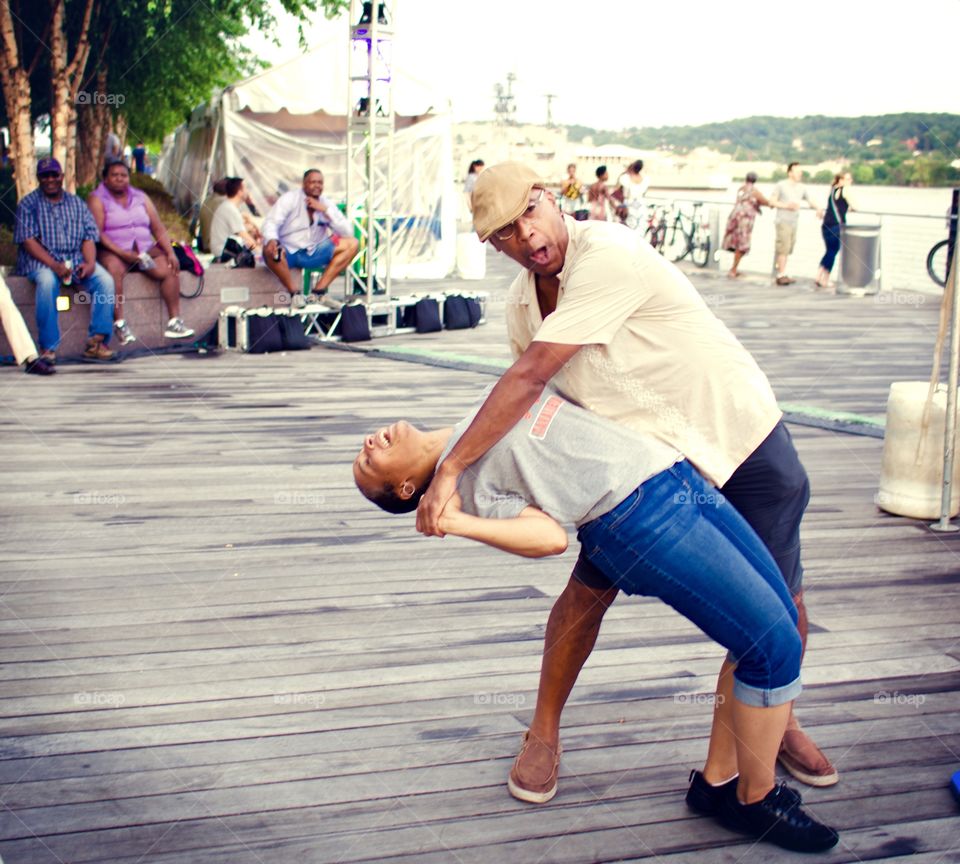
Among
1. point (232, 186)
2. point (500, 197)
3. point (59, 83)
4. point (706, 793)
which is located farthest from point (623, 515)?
point (59, 83)

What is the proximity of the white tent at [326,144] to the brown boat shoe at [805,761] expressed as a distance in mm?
15393

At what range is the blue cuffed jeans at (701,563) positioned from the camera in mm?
2375

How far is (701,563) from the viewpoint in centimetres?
238

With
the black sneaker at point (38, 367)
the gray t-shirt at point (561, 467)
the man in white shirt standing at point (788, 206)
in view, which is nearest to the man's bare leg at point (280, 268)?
the black sneaker at point (38, 367)

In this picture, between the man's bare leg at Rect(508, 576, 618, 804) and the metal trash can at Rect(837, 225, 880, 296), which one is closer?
the man's bare leg at Rect(508, 576, 618, 804)

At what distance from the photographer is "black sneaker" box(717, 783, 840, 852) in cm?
268

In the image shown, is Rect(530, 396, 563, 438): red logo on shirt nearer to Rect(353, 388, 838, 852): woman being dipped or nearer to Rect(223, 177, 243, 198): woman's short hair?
Rect(353, 388, 838, 852): woman being dipped

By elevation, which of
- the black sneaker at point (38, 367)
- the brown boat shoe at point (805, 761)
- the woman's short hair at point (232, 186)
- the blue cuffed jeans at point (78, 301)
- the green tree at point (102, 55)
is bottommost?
the black sneaker at point (38, 367)

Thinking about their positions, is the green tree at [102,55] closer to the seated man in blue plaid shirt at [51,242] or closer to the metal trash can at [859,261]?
the seated man in blue plaid shirt at [51,242]

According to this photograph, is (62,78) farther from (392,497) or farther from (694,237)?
(392,497)

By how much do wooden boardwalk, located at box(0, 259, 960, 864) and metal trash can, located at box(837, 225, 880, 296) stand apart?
421 inches

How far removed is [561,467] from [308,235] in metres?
10.0

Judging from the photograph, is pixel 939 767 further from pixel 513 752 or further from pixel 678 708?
pixel 513 752

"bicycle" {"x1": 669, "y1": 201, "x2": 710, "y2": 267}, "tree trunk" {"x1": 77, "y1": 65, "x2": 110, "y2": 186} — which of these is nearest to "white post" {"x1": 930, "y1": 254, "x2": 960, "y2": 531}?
"bicycle" {"x1": 669, "y1": 201, "x2": 710, "y2": 267}
